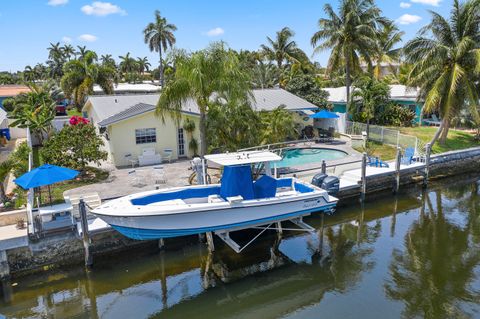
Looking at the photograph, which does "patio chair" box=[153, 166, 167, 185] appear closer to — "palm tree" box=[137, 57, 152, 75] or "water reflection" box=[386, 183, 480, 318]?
"water reflection" box=[386, 183, 480, 318]

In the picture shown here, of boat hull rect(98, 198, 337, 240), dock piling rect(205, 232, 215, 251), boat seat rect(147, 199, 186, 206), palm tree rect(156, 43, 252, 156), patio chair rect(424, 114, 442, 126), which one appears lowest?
dock piling rect(205, 232, 215, 251)

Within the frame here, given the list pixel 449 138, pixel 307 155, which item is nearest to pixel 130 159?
pixel 307 155

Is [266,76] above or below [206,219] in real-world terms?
above

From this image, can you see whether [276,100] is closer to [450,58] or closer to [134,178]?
[450,58]

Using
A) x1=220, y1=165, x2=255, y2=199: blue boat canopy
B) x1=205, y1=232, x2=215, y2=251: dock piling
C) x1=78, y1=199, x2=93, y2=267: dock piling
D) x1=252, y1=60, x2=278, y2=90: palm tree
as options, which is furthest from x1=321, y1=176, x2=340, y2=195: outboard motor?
x1=252, y1=60, x2=278, y2=90: palm tree

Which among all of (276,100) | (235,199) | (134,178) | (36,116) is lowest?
(134,178)

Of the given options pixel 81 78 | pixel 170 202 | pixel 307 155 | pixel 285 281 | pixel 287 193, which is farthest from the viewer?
pixel 81 78
